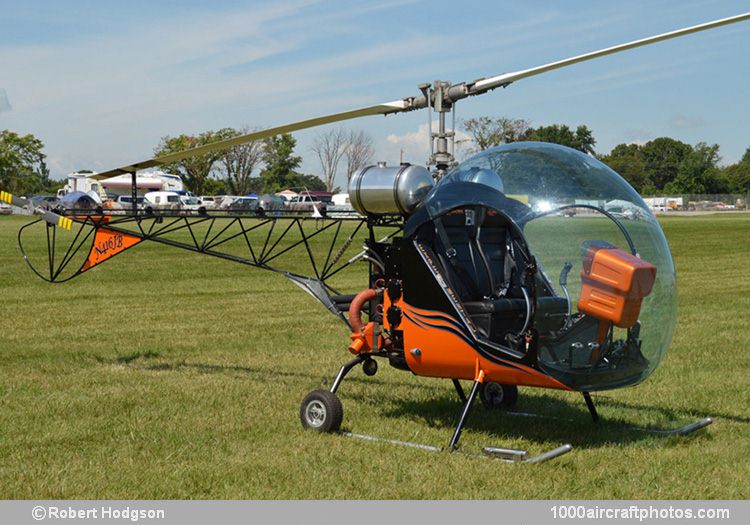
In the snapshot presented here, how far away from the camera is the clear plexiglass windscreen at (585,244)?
6.20 m

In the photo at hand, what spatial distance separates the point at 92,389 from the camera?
351 inches

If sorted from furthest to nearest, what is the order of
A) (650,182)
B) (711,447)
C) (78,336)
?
(650,182)
(78,336)
(711,447)

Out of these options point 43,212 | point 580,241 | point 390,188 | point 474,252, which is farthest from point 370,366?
point 43,212

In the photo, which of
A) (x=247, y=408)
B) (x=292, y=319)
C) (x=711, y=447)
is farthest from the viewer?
(x=292, y=319)

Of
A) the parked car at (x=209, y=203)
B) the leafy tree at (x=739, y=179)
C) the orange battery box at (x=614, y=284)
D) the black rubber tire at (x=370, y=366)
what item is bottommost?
the leafy tree at (x=739, y=179)

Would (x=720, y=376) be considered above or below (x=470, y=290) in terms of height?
below

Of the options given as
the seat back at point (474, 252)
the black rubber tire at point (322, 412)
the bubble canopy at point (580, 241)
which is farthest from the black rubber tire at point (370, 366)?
the bubble canopy at point (580, 241)

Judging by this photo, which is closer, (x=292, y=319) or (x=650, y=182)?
(x=292, y=319)

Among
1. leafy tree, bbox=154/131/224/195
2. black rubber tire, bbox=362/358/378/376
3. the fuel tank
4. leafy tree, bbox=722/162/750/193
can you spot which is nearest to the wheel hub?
black rubber tire, bbox=362/358/378/376

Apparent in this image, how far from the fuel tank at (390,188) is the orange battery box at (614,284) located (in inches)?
58.8

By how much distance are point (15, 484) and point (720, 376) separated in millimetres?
7144

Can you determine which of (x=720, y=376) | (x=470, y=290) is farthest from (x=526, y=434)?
(x=720, y=376)

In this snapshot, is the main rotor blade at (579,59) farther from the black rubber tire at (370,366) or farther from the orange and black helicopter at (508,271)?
the black rubber tire at (370,366)

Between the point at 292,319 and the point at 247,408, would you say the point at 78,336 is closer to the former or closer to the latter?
the point at 292,319
